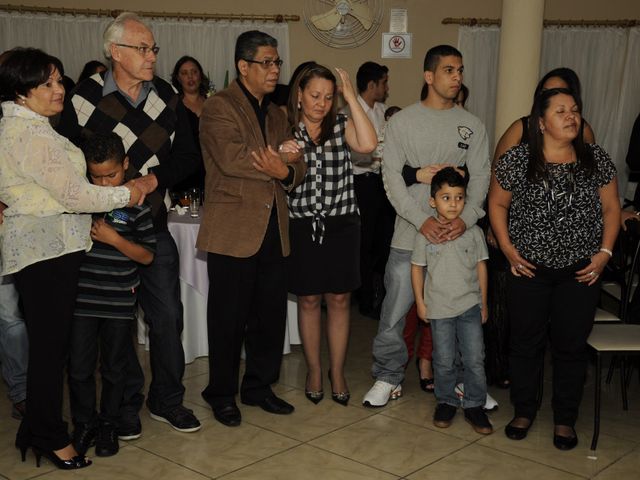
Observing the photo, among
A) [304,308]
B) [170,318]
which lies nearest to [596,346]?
[304,308]

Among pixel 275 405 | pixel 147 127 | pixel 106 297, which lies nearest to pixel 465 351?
pixel 275 405

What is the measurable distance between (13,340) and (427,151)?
212 centimetres

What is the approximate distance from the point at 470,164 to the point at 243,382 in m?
1.55

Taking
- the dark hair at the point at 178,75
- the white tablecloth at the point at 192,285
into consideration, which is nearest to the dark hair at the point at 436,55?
the white tablecloth at the point at 192,285

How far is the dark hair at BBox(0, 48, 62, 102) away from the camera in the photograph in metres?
3.02

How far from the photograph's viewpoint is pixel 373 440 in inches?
145

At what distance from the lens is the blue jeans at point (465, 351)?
3.82 meters

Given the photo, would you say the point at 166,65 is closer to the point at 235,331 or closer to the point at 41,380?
the point at 235,331

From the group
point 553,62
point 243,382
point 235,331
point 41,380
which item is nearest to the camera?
point 41,380

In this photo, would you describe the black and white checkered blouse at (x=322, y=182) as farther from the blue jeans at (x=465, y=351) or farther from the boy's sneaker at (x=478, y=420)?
the boy's sneaker at (x=478, y=420)

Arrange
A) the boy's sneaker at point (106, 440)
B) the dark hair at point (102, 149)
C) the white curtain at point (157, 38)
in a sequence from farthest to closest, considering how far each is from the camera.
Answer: the white curtain at point (157, 38)
the boy's sneaker at point (106, 440)
the dark hair at point (102, 149)

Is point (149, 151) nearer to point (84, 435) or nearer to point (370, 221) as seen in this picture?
point (84, 435)

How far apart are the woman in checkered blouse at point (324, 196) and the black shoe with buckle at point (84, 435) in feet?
3.69

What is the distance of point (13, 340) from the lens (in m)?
3.80
